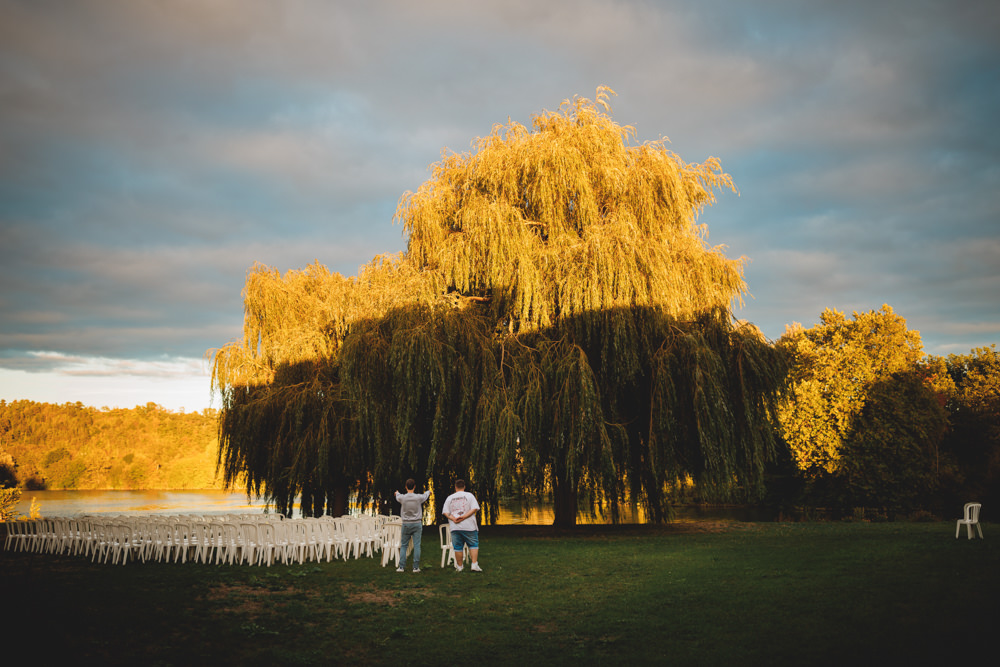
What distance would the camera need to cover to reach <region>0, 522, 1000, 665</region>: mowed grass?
18.1ft

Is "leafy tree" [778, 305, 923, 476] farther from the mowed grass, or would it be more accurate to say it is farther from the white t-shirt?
the white t-shirt

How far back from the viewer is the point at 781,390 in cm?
1411

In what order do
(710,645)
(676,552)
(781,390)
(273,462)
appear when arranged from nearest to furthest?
(710,645), (676,552), (781,390), (273,462)

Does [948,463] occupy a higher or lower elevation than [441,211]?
lower

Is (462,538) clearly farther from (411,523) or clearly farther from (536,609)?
(536,609)

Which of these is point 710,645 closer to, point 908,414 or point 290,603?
point 290,603

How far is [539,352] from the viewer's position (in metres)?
14.4

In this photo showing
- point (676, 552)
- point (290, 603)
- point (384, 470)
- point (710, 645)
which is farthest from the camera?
point (384, 470)

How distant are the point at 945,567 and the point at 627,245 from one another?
325 inches

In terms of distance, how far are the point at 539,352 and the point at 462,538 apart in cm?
509

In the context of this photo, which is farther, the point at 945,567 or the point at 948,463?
the point at 948,463

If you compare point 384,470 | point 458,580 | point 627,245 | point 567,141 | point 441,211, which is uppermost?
point 567,141

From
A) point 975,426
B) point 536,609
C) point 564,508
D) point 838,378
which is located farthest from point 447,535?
point 975,426

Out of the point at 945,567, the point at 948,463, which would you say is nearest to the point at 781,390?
the point at 945,567
